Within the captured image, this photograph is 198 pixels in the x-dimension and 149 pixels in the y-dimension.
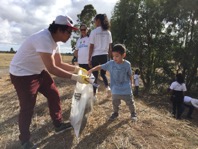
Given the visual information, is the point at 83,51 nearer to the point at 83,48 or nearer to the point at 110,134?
the point at 83,48

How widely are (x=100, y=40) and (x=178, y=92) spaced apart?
3981mm

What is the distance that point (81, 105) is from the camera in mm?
3938

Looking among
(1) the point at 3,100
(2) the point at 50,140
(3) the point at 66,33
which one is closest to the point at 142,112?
(2) the point at 50,140

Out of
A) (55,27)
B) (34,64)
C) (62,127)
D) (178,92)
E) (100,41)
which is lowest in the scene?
(178,92)

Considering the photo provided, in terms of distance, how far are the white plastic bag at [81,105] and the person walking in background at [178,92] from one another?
4653 millimetres

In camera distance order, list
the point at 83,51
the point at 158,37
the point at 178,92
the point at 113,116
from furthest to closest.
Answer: the point at 158,37 → the point at 178,92 → the point at 83,51 → the point at 113,116

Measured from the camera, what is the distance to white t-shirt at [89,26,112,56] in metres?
5.09

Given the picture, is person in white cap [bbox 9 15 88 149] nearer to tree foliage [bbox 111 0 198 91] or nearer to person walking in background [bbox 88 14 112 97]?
person walking in background [bbox 88 14 112 97]

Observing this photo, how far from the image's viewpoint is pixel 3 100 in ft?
21.7

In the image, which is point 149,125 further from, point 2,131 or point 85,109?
point 2,131

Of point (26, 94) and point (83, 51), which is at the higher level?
point (83, 51)

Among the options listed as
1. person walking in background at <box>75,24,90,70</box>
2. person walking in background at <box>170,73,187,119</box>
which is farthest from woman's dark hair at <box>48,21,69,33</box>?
person walking in background at <box>170,73,187,119</box>

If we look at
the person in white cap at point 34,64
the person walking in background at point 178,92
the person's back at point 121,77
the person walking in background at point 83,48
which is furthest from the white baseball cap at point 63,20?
the person walking in background at point 178,92

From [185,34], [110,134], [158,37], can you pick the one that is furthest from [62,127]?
[158,37]
